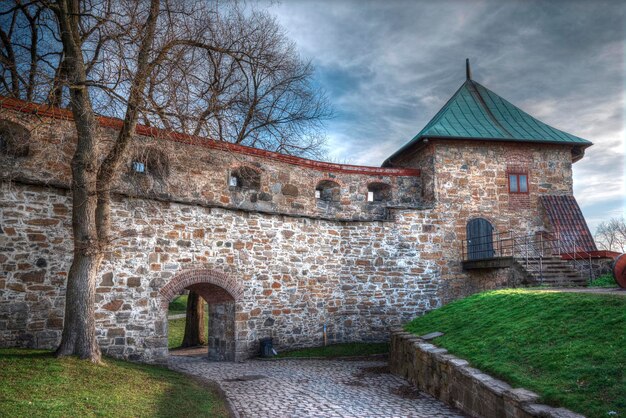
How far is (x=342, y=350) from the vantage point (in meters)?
12.4

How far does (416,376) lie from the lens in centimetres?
853

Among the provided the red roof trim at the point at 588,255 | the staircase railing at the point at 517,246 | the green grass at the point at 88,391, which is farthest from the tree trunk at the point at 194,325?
the red roof trim at the point at 588,255

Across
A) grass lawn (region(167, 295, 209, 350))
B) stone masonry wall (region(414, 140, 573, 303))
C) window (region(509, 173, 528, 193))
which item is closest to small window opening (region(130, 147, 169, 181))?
grass lawn (region(167, 295, 209, 350))

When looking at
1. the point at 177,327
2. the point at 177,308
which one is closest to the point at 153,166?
the point at 177,327

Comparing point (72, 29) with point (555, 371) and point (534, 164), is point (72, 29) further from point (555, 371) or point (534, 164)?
point (534, 164)

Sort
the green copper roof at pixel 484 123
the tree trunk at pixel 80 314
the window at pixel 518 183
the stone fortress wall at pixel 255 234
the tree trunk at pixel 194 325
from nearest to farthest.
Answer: the tree trunk at pixel 80 314, the stone fortress wall at pixel 255 234, the tree trunk at pixel 194 325, the green copper roof at pixel 484 123, the window at pixel 518 183

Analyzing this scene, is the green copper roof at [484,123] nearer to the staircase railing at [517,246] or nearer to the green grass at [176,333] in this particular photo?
the staircase railing at [517,246]

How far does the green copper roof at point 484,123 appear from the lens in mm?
15141

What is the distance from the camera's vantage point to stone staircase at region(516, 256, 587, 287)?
12.2m

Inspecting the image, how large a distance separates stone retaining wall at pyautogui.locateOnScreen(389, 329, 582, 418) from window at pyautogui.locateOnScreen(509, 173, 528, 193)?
7.57 m

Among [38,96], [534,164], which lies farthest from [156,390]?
[534,164]

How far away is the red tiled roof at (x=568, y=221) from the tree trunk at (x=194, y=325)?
11.3 metres

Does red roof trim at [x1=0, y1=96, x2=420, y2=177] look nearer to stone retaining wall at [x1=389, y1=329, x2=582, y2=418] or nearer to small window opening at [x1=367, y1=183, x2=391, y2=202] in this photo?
small window opening at [x1=367, y1=183, x2=391, y2=202]

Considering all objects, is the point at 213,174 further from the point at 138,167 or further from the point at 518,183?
the point at 518,183
